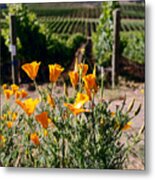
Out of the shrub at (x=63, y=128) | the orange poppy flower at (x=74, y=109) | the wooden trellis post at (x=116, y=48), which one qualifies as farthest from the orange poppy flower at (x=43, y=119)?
the wooden trellis post at (x=116, y=48)

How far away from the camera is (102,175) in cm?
251

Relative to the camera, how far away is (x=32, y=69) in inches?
101

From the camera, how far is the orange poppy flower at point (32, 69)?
255cm

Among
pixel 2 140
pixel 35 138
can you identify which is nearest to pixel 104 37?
pixel 35 138

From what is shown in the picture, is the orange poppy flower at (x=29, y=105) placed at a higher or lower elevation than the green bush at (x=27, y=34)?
lower

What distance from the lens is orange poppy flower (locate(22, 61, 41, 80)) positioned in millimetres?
2549

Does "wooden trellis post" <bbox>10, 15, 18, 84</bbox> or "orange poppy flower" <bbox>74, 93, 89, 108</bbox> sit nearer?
"orange poppy flower" <bbox>74, 93, 89, 108</bbox>

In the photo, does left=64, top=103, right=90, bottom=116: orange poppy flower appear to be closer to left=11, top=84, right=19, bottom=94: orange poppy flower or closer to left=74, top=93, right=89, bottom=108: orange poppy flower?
left=74, top=93, right=89, bottom=108: orange poppy flower

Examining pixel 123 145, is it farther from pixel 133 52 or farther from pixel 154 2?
pixel 154 2

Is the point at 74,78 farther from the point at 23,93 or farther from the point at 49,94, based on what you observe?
the point at 23,93

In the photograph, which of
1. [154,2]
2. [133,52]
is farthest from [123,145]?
[154,2]

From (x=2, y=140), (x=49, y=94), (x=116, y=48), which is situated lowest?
(x=2, y=140)

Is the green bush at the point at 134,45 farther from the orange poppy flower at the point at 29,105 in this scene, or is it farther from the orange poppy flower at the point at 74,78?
the orange poppy flower at the point at 29,105

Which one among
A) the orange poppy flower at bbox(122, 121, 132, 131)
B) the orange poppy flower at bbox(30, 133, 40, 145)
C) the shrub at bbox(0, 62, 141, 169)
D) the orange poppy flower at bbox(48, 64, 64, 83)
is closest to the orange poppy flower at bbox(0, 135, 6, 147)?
the shrub at bbox(0, 62, 141, 169)
